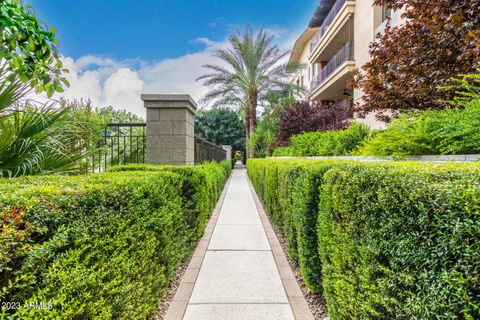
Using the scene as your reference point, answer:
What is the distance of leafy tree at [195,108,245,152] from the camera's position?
37688 millimetres

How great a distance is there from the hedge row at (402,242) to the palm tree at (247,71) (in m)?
18.4

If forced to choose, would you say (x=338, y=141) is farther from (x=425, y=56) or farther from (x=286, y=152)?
(x=286, y=152)

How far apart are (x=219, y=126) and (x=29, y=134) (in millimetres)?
35590

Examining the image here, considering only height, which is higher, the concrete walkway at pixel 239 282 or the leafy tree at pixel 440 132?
the leafy tree at pixel 440 132

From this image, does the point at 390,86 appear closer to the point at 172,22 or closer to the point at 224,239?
the point at 224,239

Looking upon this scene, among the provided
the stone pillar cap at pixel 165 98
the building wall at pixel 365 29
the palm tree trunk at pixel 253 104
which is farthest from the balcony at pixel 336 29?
the stone pillar cap at pixel 165 98

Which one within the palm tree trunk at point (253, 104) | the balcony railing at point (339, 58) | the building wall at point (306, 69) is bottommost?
the palm tree trunk at point (253, 104)

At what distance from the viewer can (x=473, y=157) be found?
103 inches

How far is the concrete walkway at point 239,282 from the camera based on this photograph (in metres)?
2.76

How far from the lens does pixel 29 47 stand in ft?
6.75

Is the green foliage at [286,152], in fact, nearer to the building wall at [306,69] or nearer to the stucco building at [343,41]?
the stucco building at [343,41]

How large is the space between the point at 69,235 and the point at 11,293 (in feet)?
1.26

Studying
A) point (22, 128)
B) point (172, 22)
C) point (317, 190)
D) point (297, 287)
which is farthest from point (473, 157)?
point (172, 22)

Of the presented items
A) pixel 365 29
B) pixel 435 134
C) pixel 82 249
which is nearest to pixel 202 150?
pixel 435 134
